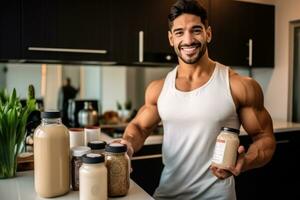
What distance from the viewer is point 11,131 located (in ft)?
3.78

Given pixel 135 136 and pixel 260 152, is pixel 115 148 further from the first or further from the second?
pixel 260 152

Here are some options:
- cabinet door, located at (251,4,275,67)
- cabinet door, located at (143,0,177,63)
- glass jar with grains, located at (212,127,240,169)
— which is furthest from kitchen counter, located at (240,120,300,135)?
glass jar with grains, located at (212,127,240,169)

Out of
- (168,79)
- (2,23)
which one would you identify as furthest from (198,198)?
(2,23)

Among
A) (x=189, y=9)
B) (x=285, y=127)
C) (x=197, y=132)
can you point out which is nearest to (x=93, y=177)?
(x=197, y=132)

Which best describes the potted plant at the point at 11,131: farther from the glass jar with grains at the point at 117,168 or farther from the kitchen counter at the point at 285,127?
the kitchen counter at the point at 285,127

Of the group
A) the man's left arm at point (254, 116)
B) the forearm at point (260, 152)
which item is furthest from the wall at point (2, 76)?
the forearm at point (260, 152)

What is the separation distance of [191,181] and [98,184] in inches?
20.5

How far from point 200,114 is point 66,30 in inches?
52.4

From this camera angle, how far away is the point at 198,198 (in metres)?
1.30

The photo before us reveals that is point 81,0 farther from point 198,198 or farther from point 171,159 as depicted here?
point 198,198

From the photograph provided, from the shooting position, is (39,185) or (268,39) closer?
(39,185)

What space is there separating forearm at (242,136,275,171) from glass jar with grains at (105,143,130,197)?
0.46 metres

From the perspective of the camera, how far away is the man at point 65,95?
263cm

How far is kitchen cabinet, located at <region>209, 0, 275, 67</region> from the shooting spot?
2736mm
